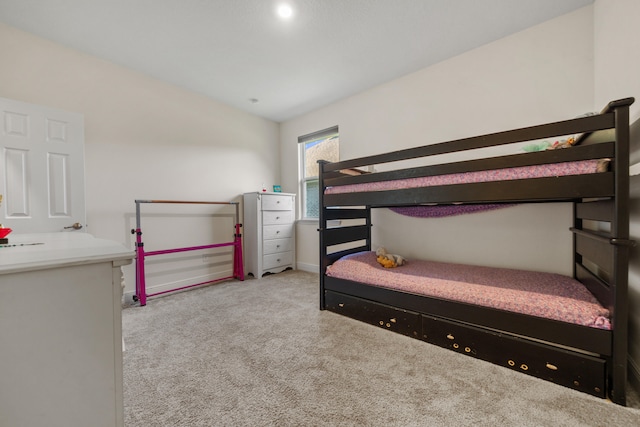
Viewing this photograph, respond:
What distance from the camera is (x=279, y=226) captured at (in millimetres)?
3482

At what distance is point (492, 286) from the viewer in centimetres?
153

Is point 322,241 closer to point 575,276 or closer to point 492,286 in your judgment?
point 492,286

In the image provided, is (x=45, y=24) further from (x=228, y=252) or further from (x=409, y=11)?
(x=409, y=11)

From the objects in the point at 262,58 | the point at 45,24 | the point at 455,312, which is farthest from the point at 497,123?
the point at 45,24

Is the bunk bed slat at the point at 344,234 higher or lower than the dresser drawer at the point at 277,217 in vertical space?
lower

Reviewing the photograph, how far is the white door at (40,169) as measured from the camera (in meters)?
1.81

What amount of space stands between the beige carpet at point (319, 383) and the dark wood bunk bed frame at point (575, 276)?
0.30ft

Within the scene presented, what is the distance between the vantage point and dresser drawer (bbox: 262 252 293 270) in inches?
131

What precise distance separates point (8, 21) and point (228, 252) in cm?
278

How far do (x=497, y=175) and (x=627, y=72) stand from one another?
3.01ft

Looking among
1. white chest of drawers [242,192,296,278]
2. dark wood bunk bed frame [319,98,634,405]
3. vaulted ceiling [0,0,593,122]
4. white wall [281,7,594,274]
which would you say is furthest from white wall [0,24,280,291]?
dark wood bunk bed frame [319,98,634,405]

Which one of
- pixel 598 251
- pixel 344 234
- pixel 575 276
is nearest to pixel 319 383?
pixel 344 234

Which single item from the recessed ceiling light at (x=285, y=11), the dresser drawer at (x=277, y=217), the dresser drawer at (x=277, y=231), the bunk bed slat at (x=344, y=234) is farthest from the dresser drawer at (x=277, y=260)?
the recessed ceiling light at (x=285, y=11)

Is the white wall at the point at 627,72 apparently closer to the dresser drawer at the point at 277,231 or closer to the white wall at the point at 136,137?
the dresser drawer at the point at 277,231
